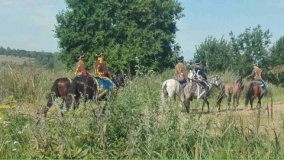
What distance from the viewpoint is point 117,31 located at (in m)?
51.6

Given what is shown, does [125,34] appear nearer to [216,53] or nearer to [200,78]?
[216,53]

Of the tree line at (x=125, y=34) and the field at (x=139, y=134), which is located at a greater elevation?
the tree line at (x=125, y=34)

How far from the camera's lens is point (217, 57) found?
5612 cm

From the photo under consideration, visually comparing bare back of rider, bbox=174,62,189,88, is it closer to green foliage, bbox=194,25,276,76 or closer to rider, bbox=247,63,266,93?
rider, bbox=247,63,266,93

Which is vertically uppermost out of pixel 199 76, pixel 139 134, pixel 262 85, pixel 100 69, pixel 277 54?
pixel 277 54

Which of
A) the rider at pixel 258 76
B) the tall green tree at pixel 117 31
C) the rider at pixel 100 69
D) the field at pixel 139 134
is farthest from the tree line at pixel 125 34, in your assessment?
the field at pixel 139 134

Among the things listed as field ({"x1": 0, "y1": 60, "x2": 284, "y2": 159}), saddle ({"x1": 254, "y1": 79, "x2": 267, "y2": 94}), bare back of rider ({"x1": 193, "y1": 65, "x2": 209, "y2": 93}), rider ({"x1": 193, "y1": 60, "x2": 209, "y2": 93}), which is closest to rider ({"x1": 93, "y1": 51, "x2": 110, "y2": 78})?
bare back of rider ({"x1": 193, "y1": 65, "x2": 209, "y2": 93})

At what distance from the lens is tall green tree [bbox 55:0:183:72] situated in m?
50.6

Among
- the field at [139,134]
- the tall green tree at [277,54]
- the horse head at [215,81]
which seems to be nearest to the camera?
the field at [139,134]

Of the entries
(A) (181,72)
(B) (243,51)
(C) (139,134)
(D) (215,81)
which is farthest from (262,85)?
(B) (243,51)

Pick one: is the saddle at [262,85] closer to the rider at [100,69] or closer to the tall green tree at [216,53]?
the rider at [100,69]

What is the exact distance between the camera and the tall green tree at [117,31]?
5059 centimetres

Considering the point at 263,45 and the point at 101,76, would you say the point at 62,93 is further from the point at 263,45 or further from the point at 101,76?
the point at 263,45

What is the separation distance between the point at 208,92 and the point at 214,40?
37724mm
